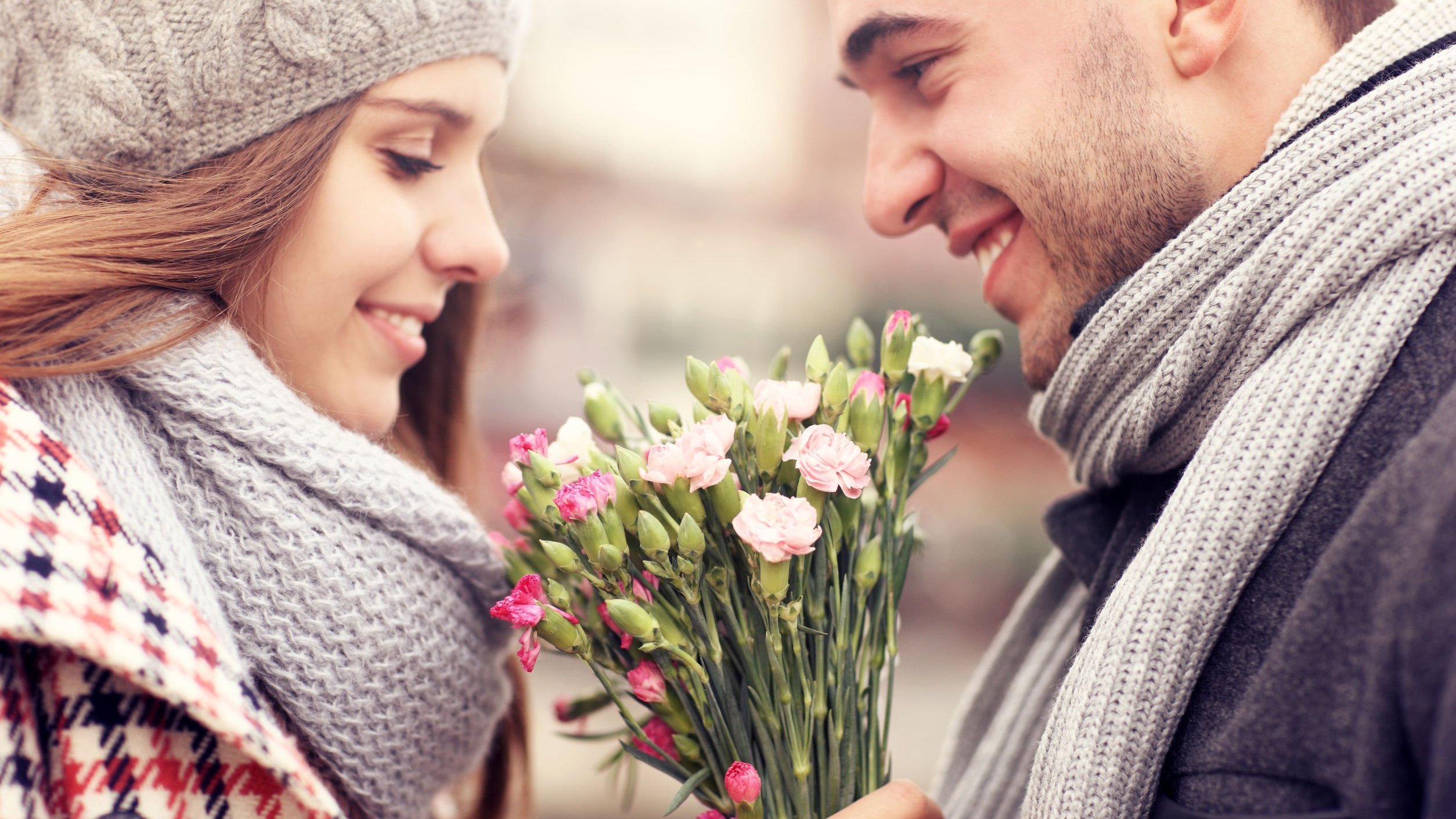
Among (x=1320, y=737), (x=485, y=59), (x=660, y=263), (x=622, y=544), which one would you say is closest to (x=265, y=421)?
(x=622, y=544)

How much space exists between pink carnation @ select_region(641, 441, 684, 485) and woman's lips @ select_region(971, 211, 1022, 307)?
58 cm

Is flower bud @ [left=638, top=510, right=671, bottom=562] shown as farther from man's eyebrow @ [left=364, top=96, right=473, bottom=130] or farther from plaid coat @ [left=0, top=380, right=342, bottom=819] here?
man's eyebrow @ [left=364, top=96, right=473, bottom=130]

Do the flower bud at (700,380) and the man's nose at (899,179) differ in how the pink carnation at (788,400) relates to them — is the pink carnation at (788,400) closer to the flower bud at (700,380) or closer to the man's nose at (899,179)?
the flower bud at (700,380)

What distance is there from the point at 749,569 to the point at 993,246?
1.99ft

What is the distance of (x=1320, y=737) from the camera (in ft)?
2.02

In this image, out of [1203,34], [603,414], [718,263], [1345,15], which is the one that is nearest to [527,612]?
[603,414]

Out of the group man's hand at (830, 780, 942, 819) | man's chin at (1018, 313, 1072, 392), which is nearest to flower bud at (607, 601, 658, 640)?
man's hand at (830, 780, 942, 819)

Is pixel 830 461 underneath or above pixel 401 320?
underneath

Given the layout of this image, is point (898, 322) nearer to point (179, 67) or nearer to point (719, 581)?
point (719, 581)

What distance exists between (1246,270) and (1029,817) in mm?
525

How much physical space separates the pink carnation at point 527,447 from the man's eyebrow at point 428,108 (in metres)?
0.41

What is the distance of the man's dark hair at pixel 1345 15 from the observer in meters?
0.99

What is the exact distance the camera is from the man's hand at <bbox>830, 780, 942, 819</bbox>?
78cm

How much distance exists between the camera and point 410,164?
104cm
